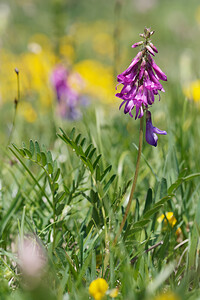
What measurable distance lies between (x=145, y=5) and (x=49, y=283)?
52.2 ft

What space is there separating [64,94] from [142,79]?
2.80m

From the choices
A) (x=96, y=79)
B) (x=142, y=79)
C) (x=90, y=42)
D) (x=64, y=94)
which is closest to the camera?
(x=142, y=79)

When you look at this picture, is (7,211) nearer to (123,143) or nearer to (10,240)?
(10,240)

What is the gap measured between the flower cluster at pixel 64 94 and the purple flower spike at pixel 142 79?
274cm

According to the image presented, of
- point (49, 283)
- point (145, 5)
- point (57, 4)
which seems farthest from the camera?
point (145, 5)

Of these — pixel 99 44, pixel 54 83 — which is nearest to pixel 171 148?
pixel 54 83

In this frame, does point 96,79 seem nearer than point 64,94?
No

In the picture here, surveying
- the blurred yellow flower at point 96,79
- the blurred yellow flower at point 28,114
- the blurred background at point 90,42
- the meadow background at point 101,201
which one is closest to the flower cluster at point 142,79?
the meadow background at point 101,201

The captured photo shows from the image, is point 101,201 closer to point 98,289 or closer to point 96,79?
point 98,289

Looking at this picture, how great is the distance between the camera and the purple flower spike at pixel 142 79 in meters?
1.17

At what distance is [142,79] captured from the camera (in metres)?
1.20

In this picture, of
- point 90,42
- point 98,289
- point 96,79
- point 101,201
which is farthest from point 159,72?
point 90,42

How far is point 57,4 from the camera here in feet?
19.8

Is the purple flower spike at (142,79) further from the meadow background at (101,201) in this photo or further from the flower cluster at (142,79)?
the meadow background at (101,201)
